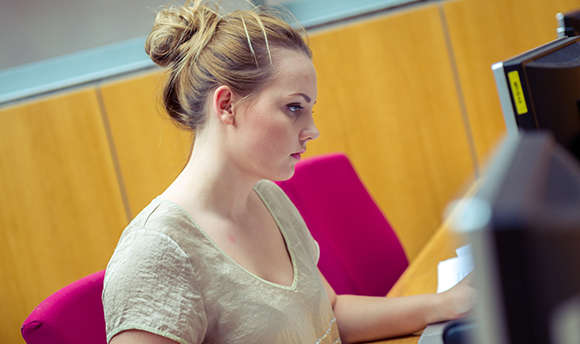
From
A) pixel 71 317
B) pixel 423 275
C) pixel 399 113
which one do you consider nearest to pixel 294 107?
pixel 71 317

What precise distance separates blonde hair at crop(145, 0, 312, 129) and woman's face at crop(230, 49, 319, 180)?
3 cm

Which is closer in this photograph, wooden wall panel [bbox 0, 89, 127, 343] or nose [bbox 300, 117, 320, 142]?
nose [bbox 300, 117, 320, 142]

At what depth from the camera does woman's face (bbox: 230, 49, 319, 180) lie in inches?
41.8

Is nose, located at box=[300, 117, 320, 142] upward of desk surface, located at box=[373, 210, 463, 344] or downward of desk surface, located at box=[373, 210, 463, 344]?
upward

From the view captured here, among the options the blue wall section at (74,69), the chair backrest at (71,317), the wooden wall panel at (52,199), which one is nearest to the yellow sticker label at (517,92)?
the chair backrest at (71,317)

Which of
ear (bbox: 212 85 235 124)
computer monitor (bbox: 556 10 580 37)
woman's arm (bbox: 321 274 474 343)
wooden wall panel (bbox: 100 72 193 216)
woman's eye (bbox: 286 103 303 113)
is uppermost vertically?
ear (bbox: 212 85 235 124)

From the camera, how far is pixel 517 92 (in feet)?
2.81

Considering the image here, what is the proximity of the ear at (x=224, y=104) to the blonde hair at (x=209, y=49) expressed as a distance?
1cm

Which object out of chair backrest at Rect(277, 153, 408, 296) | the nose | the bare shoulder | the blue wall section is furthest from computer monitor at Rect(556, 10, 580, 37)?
the blue wall section

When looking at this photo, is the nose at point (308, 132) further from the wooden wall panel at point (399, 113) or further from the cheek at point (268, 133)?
the wooden wall panel at point (399, 113)

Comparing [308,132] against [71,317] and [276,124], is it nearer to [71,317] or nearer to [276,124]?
[276,124]

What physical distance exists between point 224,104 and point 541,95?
0.51 meters

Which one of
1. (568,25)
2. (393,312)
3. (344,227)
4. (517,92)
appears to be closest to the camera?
(517,92)

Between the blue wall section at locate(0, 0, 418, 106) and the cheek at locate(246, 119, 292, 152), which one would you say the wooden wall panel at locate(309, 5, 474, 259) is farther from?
the cheek at locate(246, 119, 292, 152)
